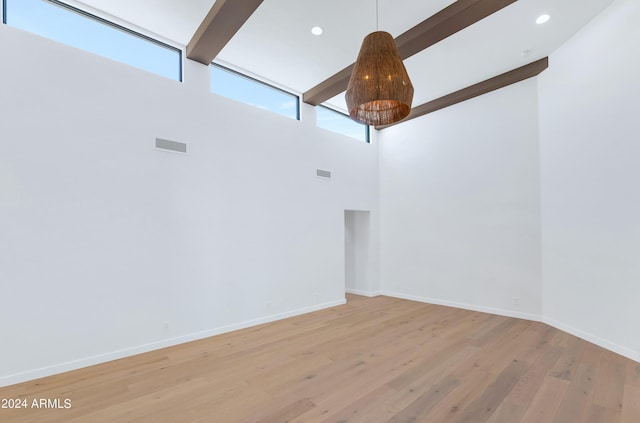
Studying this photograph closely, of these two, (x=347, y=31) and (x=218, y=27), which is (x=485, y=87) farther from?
(x=218, y=27)

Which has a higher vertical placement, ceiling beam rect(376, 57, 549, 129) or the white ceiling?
the white ceiling

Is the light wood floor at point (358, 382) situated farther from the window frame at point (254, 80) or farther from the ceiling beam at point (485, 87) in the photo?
the ceiling beam at point (485, 87)

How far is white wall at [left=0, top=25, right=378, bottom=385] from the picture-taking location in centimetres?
306

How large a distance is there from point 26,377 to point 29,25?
12.3 ft

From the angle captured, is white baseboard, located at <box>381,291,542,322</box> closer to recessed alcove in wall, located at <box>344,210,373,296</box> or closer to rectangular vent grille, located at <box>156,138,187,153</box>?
recessed alcove in wall, located at <box>344,210,373,296</box>

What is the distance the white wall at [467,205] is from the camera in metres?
5.14

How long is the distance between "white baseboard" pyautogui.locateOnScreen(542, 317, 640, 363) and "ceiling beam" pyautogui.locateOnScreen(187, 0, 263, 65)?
5841mm

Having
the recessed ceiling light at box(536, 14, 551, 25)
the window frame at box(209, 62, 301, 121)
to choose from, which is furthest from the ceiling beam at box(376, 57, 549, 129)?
the window frame at box(209, 62, 301, 121)

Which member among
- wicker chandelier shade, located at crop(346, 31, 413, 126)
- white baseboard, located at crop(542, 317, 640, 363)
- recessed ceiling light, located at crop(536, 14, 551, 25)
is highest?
recessed ceiling light, located at crop(536, 14, 551, 25)

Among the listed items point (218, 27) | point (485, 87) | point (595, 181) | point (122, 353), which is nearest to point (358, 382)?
point (122, 353)

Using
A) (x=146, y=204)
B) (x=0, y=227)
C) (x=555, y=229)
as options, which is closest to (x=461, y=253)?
(x=555, y=229)

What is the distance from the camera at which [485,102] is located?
5.66m

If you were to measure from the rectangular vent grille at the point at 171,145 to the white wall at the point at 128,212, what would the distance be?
0.27ft

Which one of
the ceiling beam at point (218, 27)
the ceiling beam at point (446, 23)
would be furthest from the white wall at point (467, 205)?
the ceiling beam at point (218, 27)
